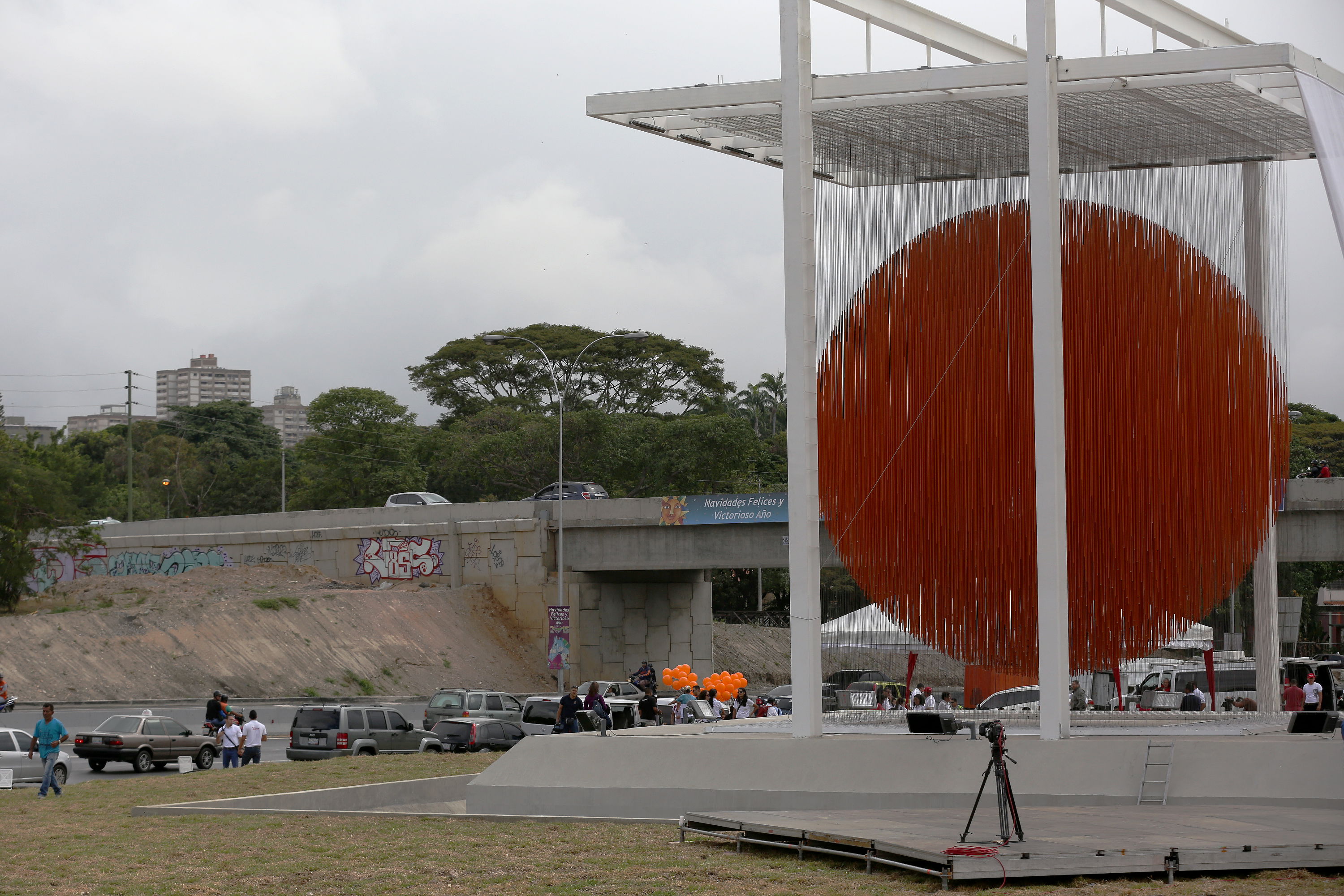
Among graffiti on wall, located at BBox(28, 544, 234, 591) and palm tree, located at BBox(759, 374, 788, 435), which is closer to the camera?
graffiti on wall, located at BBox(28, 544, 234, 591)

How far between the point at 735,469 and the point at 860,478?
51.1m

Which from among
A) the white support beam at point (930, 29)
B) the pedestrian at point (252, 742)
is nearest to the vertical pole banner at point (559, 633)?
the pedestrian at point (252, 742)

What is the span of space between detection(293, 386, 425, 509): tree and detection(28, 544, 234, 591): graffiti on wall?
17538 millimetres

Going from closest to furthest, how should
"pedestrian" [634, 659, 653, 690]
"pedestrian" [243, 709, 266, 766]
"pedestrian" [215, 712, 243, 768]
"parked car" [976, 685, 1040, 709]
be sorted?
1. "pedestrian" [215, 712, 243, 768]
2. "pedestrian" [243, 709, 266, 766]
3. "parked car" [976, 685, 1040, 709]
4. "pedestrian" [634, 659, 653, 690]

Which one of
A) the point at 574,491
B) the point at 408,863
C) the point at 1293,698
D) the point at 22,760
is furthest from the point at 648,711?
the point at 574,491

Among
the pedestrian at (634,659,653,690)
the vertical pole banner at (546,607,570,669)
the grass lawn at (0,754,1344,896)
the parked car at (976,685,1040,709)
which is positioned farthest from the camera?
the pedestrian at (634,659,653,690)

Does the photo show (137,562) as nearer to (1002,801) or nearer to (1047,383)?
(1047,383)

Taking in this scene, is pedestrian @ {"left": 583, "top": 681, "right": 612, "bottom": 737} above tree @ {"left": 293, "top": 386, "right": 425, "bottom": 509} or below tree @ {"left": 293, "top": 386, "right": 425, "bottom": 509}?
below

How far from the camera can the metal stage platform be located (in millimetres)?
12203

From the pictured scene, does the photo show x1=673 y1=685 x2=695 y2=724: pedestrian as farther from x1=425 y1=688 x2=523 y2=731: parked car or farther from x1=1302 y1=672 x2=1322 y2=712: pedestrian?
x1=1302 y1=672 x2=1322 y2=712: pedestrian

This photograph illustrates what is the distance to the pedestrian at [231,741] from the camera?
86.0 feet

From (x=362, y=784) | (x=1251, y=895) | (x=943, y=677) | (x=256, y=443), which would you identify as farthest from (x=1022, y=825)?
(x=256, y=443)

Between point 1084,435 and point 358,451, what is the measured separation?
67104 millimetres

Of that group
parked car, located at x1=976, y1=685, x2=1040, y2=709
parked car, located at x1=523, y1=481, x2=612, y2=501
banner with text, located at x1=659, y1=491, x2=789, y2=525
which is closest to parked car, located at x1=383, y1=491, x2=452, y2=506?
parked car, located at x1=523, y1=481, x2=612, y2=501
